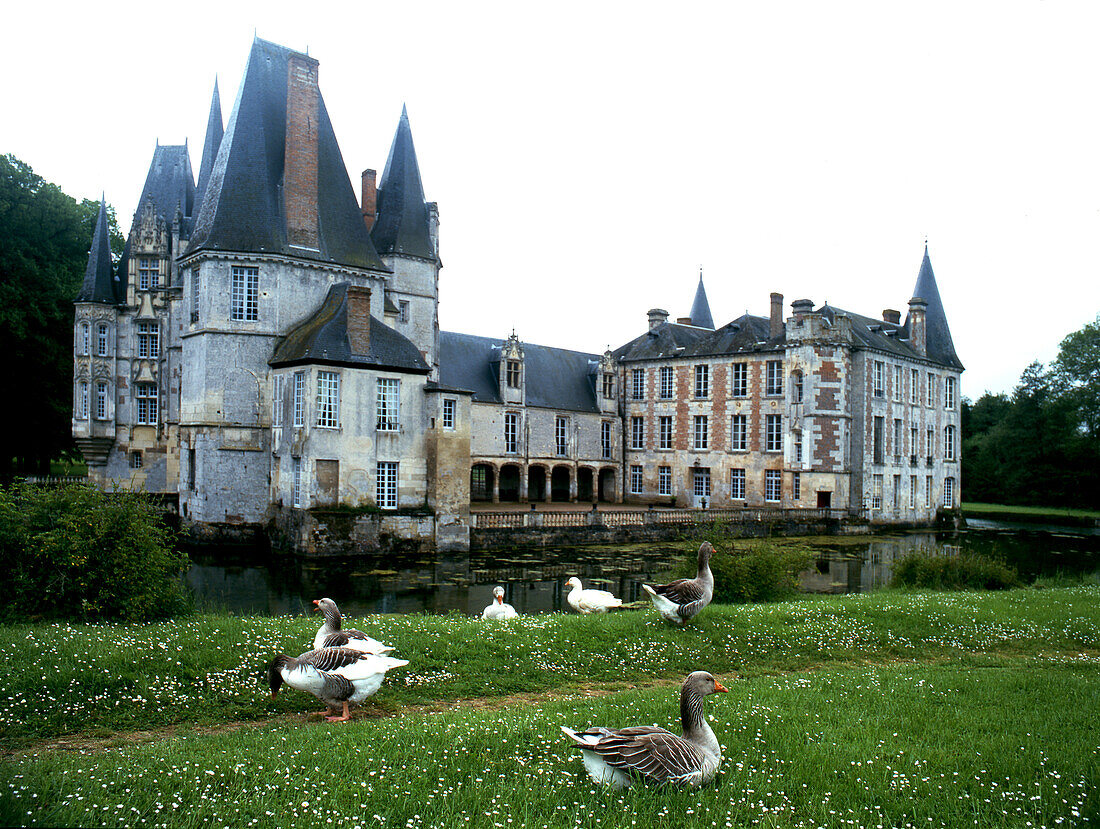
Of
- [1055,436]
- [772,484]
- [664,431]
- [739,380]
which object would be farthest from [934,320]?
[1055,436]

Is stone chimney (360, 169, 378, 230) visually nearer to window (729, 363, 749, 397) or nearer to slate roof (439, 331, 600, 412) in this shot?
slate roof (439, 331, 600, 412)

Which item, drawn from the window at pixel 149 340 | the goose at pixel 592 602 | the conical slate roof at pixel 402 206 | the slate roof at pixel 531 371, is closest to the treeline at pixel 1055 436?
the slate roof at pixel 531 371

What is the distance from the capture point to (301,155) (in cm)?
2803

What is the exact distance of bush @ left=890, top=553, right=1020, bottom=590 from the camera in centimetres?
1797

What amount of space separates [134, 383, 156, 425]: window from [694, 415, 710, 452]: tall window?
1033 inches

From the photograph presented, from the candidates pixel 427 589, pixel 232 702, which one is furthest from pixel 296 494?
pixel 232 702

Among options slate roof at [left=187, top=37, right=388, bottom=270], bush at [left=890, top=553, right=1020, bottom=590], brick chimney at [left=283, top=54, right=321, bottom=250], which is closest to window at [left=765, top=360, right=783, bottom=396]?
slate roof at [left=187, top=37, right=388, bottom=270]

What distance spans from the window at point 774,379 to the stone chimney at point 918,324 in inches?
328

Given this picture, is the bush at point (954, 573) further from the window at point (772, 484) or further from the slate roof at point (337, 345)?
the window at point (772, 484)

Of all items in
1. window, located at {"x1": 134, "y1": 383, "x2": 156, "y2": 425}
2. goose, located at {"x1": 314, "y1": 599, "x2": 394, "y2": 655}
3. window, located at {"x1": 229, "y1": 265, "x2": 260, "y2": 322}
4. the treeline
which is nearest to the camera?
goose, located at {"x1": 314, "y1": 599, "x2": 394, "y2": 655}

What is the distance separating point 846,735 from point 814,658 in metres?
4.10

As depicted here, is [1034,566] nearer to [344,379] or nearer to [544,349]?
[344,379]

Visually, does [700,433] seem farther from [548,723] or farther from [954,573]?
[548,723]

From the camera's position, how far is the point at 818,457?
35.8 m
